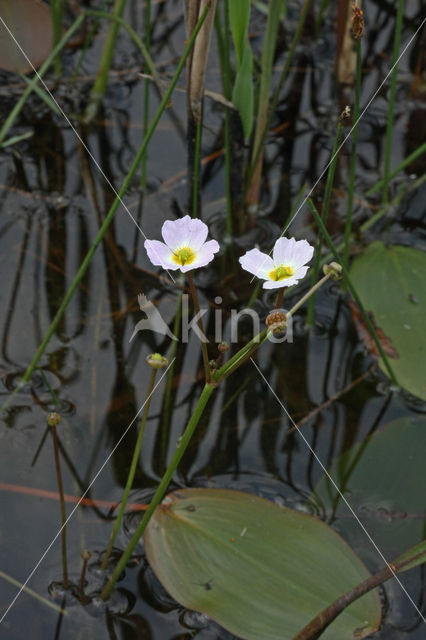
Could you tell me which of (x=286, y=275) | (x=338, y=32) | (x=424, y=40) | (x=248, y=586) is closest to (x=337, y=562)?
(x=248, y=586)

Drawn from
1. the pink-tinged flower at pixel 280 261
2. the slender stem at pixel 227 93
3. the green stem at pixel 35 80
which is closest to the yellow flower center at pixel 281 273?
the pink-tinged flower at pixel 280 261

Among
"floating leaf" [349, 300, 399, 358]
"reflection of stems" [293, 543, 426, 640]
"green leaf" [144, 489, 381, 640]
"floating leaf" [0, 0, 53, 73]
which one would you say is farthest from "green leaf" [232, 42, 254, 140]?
"reflection of stems" [293, 543, 426, 640]

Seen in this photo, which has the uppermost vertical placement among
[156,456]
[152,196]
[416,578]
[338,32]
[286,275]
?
[338,32]

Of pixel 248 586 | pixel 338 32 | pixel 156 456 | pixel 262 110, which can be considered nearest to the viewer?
pixel 248 586

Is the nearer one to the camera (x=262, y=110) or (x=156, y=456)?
(x=156, y=456)

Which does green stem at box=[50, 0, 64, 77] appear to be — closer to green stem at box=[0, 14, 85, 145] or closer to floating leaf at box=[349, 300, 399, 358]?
green stem at box=[0, 14, 85, 145]

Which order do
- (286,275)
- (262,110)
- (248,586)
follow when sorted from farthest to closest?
(262,110) → (248,586) → (286,275)

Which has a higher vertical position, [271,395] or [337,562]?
[271,395]

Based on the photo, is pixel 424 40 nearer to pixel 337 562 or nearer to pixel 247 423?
pixel 247 423
